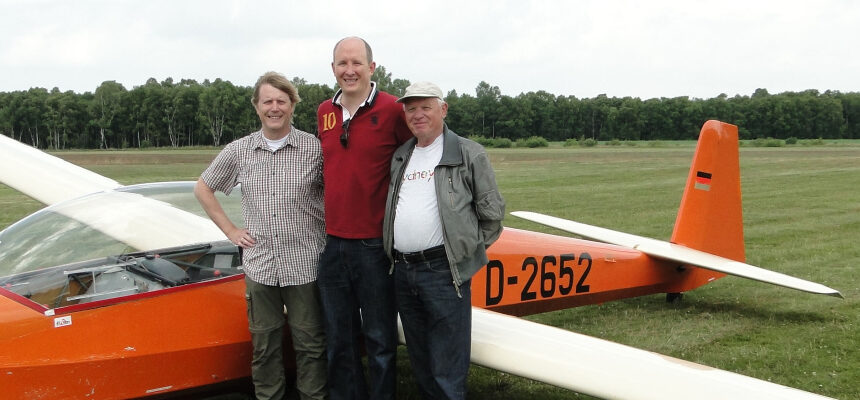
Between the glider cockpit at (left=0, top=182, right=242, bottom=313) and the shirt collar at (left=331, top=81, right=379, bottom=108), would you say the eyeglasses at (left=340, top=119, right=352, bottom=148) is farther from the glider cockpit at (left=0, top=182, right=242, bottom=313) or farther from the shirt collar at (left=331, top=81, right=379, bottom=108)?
the glider cockpit at (left=0, top=182, right=242, bottom=313)

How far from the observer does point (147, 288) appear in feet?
11.7

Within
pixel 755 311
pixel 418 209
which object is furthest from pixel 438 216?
pixel 755 311

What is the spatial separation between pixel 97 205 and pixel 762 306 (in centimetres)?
609

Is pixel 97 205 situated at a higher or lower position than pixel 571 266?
higher

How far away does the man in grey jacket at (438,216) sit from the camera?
10.3 ft

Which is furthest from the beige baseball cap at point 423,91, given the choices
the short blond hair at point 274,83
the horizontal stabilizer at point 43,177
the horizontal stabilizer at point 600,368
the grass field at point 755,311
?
the horizontal stabilizer at point 43,177

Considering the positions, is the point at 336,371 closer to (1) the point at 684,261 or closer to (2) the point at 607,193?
(1) the point at 684,261

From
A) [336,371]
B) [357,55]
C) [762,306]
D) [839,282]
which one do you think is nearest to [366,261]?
[336,371]

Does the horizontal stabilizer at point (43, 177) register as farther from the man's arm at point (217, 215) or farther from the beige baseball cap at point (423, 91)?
the beige baseball cap at point (423, 91)

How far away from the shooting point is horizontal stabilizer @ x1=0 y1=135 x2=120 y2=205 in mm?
6836

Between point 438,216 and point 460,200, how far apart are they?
0.13m

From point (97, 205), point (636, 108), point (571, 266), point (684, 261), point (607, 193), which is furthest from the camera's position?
point (636, 108)

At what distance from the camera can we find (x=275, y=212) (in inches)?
132

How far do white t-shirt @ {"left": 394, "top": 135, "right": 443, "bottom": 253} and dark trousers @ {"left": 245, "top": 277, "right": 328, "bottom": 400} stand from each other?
2.02 feet
